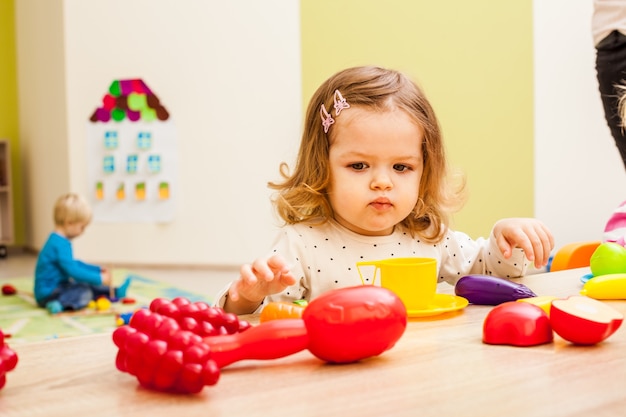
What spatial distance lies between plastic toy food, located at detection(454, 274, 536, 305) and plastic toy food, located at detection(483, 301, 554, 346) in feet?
0.73

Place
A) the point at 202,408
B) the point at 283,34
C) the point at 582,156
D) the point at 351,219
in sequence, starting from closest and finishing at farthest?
1. the point at 202,408
2. the point at 351,219
3. the point at 582,156
4. the point at 283,34

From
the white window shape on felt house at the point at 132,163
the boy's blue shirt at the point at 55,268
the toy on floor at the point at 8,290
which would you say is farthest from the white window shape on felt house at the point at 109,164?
the boy's blue shirt at the point at 55,268

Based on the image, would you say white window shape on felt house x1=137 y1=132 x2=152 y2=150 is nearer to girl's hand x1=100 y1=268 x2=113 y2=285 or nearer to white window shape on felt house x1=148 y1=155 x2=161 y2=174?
white window shape on felt house x1=148 y1=155 x2=161 y2=174

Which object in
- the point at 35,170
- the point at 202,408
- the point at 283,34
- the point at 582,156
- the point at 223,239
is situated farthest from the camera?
the point at 35,170

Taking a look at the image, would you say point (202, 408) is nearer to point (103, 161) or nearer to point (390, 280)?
point (390, 280)

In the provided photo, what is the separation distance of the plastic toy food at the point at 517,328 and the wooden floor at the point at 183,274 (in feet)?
9.64

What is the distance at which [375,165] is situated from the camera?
1.05 meters

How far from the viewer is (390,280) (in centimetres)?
80

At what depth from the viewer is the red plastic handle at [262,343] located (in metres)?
0.53

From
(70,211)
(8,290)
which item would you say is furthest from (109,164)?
(70,211)

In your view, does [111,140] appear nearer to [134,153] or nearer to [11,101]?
[134,153]

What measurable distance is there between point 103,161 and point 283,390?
447 cm

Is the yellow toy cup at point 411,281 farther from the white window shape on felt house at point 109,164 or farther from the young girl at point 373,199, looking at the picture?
the white window shape on felt house at point 109,164

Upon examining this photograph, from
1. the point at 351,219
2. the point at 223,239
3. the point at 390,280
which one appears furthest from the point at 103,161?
the point at 390,280
